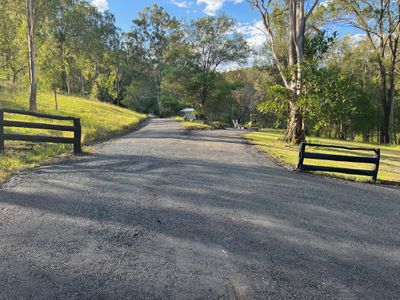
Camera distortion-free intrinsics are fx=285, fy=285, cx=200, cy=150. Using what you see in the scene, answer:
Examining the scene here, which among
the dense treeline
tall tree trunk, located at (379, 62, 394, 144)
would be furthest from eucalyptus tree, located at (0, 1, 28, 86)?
tall tree trunk, located at (379, 62, 394, 144)

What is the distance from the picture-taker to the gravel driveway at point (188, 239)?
9.12 feet

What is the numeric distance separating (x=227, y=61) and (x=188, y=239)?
91.7 feet

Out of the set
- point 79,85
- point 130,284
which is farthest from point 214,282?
point 79,85

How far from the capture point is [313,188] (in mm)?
6832

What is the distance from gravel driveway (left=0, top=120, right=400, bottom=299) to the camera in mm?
2779

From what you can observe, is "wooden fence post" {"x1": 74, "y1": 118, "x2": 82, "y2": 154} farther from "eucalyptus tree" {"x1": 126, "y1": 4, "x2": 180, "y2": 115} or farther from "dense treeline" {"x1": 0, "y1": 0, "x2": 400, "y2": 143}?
"eucalyptus tree" {"x1": 126, "y1": 4, "x2": 180, "y2": 115}

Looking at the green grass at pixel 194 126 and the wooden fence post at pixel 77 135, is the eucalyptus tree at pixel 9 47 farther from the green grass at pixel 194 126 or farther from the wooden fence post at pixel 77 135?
the wooden fence post at pixel 77 135

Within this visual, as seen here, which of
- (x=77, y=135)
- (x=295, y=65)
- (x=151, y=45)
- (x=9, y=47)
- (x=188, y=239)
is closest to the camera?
(x=188, y=239)

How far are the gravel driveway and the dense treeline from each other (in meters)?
9.68

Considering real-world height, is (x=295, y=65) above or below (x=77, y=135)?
above

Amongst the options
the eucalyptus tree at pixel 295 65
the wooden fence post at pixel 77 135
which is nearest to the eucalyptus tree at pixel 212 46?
the eucalyptus tree at pixel 295 65

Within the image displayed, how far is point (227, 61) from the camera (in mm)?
29469

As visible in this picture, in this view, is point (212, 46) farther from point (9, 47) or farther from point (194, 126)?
point (9, 47)

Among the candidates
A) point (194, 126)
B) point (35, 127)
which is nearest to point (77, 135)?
point (35, 127)
